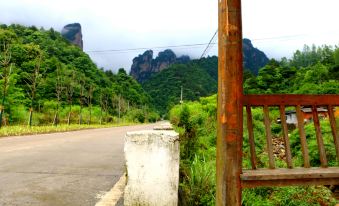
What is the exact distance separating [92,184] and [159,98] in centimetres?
12786

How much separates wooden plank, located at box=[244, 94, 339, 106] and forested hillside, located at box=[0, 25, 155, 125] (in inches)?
951

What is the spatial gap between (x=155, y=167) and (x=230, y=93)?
3.79 ft

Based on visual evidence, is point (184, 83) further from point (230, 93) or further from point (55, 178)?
point (230, 93)

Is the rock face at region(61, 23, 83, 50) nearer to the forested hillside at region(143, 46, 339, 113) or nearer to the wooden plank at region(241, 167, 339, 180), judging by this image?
the forested hillside at region(143, 46, 339, 113)

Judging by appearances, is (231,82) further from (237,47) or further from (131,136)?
(131,136)

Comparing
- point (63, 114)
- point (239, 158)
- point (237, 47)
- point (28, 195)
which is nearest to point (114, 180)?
point (28, 195)

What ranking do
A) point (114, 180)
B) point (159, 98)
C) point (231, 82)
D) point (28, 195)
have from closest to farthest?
1. point (231, 82)
2. point (28, 195)
3. point (114, 180)
4. point (159, 98)

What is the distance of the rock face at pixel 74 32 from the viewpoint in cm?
15902

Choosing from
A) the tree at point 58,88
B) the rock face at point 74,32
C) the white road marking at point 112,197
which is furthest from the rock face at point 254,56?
the white road marking at point 112,197

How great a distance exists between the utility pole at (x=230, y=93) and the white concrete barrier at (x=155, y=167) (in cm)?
56

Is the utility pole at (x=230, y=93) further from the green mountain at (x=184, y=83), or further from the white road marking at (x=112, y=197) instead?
the green mountain at (x=184, y=83)

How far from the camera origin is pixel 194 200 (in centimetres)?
557

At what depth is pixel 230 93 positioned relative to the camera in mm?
4027

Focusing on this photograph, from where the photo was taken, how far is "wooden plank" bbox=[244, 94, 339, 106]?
4.19 m
